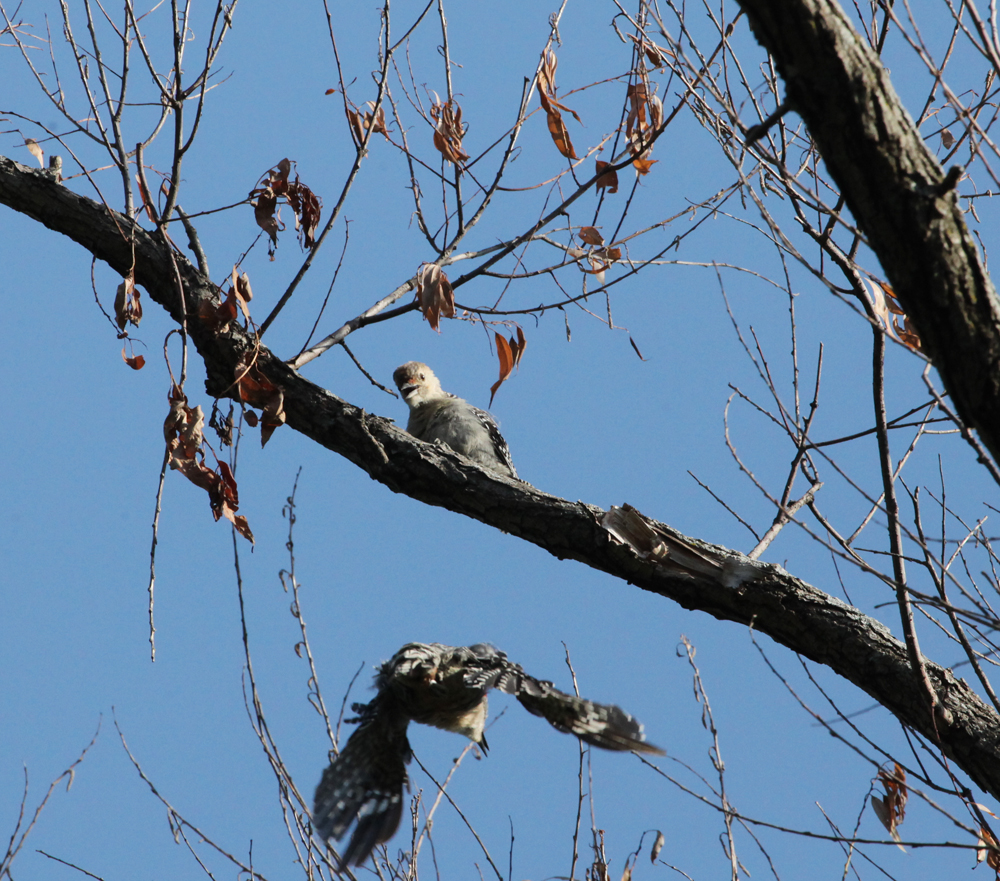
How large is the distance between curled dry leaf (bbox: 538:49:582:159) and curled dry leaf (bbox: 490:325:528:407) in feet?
2.36

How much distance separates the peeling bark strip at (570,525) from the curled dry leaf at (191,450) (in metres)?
0.26

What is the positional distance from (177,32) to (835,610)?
2833 millimetres

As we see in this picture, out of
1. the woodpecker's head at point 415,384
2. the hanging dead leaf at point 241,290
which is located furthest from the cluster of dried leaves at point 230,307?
the woodpecker's head at point 415,384

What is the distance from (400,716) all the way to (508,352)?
1.42m

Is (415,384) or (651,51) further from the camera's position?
Answer: (415,384)

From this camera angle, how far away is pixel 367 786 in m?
3.15

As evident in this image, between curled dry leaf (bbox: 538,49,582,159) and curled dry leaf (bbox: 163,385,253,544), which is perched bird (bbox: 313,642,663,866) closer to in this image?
curled dry leaf (bbox: 163,385,253,544)

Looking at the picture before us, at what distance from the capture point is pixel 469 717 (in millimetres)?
3109

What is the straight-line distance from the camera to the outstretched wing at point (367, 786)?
10.0 feet

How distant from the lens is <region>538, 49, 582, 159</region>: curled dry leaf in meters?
3.27

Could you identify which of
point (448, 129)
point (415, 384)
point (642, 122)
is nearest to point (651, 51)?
point (642, 122)

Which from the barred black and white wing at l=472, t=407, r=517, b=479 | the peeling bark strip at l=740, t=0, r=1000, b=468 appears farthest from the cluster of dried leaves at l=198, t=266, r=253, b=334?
the barred black and white wing at l=472, t=407, r=517, b=479

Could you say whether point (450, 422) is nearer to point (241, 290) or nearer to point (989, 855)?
point (241, 290)

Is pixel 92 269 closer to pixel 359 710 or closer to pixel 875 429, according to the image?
pixel 359 710
